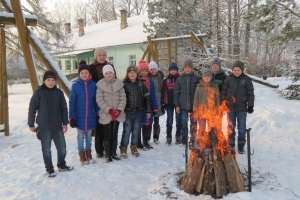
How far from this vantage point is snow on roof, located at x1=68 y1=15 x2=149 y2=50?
27.0 metres

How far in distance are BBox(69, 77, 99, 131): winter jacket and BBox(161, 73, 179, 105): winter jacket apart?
75.0 inches

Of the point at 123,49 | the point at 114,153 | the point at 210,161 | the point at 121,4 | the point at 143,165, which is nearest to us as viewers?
the point at 210,161

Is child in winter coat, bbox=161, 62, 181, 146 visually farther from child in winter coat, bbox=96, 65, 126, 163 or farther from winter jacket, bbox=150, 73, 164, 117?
child in winter coat, bbox=96, 65, 126, 163

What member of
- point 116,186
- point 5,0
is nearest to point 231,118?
point 116,186

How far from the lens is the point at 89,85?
4848 mm

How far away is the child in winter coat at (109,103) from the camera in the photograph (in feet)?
15.9

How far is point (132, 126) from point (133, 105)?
0.50 m

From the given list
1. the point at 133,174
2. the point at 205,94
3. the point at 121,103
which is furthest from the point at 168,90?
the point at 133,174

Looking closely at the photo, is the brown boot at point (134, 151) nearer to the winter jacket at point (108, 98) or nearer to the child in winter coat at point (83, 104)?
the winter jacket at point (108, 98)

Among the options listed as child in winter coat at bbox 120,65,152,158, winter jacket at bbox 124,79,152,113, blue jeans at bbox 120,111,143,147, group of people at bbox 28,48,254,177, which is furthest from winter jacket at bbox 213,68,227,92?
blue jeans at bbox 120,111,143,147

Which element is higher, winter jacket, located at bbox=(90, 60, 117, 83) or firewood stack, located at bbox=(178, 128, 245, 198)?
winter jacket, located at bbox=(90, 60, 117, 83)

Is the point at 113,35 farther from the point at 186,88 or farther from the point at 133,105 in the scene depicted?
the point at 133,105

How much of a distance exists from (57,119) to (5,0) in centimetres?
396

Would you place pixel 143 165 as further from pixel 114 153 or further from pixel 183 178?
pixel 183 178
